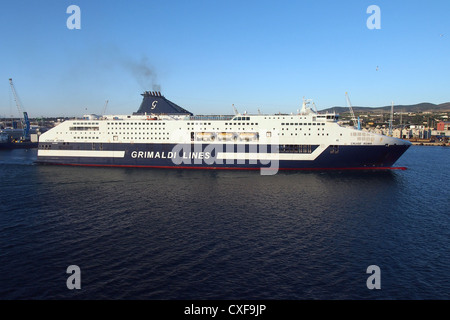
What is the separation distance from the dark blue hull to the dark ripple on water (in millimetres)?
8654

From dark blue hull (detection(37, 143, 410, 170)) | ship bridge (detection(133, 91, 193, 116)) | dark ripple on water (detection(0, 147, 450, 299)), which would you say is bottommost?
dark ripple on water (detection(0, 147, 450, 299))

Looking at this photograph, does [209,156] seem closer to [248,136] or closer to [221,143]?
[221,143]

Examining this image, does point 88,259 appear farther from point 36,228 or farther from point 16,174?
point 16,174

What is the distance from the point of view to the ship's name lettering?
45.8 metres

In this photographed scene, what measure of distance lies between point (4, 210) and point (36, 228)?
6593 millimetres

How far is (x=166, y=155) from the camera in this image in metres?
46.8

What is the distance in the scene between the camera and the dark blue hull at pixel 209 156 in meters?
43.3

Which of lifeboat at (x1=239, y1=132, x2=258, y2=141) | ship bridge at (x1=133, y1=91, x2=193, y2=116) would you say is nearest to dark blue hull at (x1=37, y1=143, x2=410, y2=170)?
lifeboat at (x1=239, y1=132, x2=258, y2=141)

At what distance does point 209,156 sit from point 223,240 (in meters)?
26.7

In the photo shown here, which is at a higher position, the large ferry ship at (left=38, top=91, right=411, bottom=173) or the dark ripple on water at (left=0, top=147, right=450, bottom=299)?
the large ferry ship at (left=38, top=91, right=411, bottom=173)

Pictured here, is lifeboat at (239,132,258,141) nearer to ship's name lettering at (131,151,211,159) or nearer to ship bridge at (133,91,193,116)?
ship's name lettering at (131,151,211,159)

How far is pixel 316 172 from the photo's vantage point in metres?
43.4
